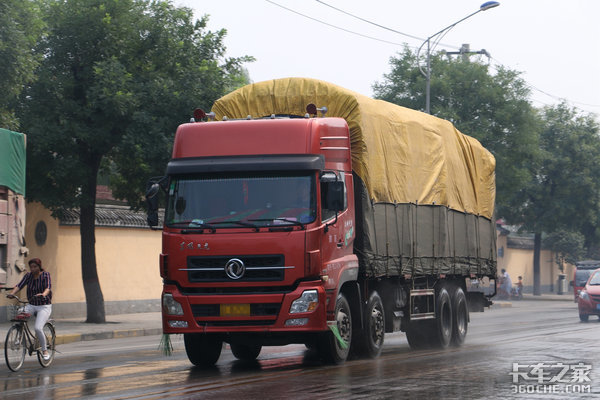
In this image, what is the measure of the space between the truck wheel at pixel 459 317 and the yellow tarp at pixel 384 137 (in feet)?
5.77

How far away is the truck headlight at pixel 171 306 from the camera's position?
1352 cm

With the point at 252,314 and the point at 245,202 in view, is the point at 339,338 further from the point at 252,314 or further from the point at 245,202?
the point at 245,202

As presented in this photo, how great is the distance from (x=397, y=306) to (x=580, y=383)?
5234mm

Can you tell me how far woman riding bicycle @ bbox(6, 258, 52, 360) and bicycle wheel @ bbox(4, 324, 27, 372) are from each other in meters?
0.32

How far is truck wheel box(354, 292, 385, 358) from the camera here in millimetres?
15211

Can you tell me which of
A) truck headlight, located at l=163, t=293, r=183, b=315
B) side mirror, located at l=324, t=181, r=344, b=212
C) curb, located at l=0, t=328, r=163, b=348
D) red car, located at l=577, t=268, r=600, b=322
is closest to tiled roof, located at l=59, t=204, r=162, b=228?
curb, located at l=0, t=328, r=163, b=348

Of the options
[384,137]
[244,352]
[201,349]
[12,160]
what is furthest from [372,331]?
[12,160]

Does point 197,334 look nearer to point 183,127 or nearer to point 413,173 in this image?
point 183,127

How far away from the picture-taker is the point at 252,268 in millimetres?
13211

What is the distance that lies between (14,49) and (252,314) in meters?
11.0

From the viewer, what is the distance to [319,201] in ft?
44.2

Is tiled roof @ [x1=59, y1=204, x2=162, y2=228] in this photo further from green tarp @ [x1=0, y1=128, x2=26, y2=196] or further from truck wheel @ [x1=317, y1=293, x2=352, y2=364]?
truck wheel @ [x1=317, y1=293, x2=352, y2=364]

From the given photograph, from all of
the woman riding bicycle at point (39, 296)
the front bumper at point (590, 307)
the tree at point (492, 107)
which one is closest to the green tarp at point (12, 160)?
the woman riding bicycle at point (39, 296)

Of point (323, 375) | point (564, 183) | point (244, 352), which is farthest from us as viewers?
point (564, 183)
